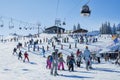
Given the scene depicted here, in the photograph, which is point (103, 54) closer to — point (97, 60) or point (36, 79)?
point (97, 60)

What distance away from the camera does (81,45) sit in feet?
193

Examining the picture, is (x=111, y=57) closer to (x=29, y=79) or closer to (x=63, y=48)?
(x=63, y=48)

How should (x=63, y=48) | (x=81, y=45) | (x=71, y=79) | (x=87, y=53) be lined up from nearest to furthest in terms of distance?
(x=71, y=79)
(x=87, y=53)
(x=63, y=48)
(x=81, y=45)

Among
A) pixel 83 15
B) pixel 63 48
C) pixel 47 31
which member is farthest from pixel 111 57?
pixel 47 31

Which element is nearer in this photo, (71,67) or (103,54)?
(71,67)

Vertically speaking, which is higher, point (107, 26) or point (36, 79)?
point (107, 26)

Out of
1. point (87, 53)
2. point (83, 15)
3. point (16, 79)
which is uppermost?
point (83, 15)

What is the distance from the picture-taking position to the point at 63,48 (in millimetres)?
53969

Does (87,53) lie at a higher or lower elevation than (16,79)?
higher

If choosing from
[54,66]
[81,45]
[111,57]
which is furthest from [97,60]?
[81,45]

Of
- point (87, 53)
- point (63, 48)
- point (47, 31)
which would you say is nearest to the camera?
point (87, 53)

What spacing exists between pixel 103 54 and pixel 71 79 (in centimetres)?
2478

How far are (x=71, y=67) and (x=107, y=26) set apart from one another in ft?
499

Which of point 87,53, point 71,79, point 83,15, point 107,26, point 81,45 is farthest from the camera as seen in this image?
point 107,26
